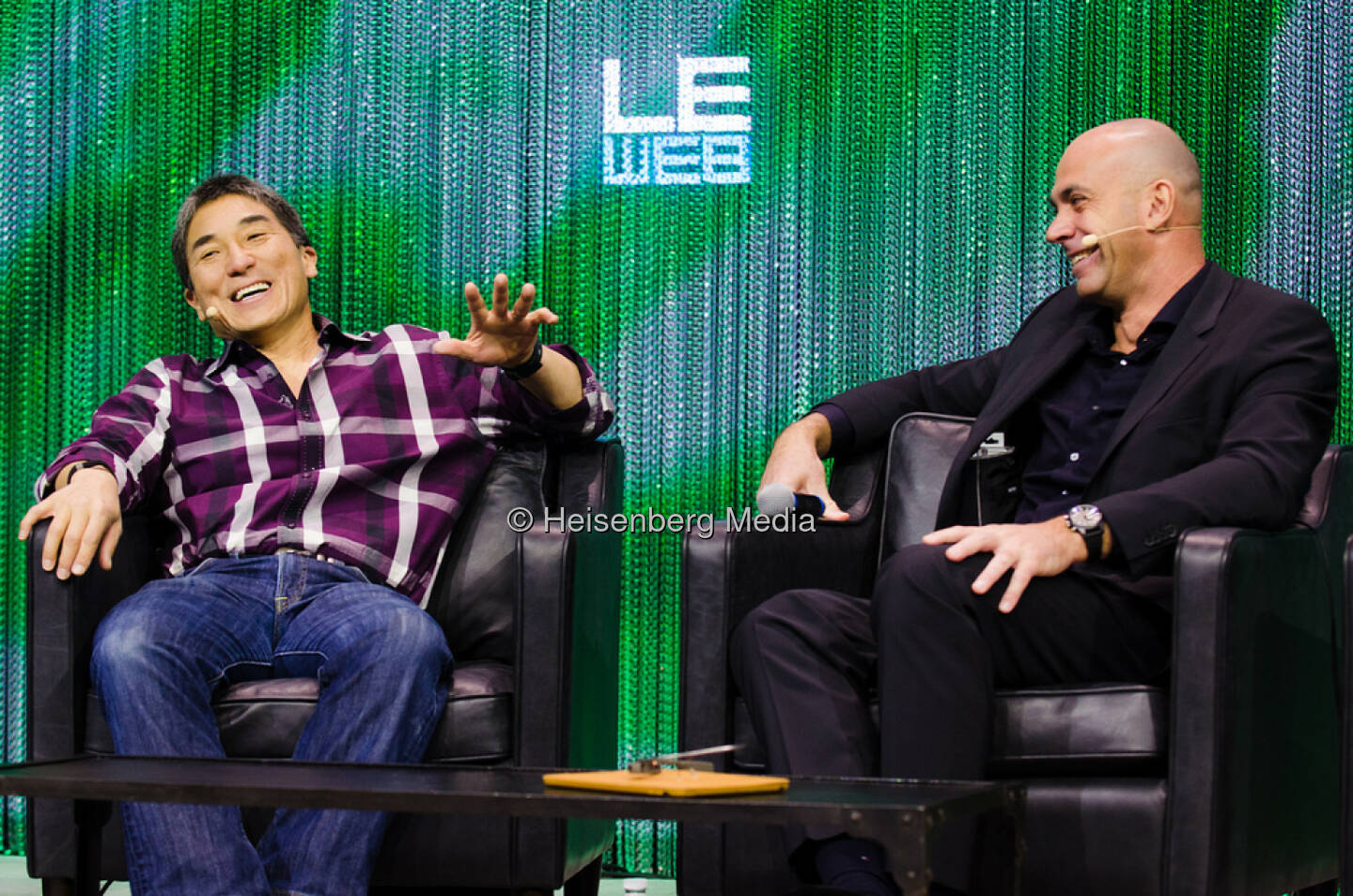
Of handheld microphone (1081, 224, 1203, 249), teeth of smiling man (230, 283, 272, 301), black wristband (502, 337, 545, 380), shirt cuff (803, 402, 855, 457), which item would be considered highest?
handheld microphone (1081, 224, 1203, 249)

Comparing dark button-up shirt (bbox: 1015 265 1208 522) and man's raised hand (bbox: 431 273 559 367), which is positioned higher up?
man's raised hand (bbox: 431 273 559 367)

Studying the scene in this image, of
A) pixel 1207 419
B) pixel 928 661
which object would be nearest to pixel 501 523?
pixel 928 661

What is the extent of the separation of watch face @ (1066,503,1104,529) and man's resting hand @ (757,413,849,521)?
463mm

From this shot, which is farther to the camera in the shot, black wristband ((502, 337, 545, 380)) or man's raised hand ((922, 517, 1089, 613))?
black wristband ((502, 337, 545, 380))

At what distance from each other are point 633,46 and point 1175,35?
3.87ft

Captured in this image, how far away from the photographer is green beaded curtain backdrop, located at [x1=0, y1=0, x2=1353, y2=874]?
3258mm

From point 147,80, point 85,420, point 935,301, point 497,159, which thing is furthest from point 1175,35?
point 85,420

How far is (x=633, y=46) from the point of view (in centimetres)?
336

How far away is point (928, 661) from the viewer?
6.61ft

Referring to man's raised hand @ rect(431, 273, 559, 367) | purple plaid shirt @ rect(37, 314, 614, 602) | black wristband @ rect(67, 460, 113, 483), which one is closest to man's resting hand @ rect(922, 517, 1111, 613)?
man's raised hand @ rect(431, 273, 559, 367)

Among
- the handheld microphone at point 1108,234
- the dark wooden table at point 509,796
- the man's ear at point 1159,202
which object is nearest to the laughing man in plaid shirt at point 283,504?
the dark wooden table at point 509,796

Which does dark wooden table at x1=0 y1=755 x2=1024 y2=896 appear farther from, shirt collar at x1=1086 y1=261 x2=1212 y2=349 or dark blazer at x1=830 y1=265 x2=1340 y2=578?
shirt collar at x1=1086 y1=261 x2=1212 y2=349

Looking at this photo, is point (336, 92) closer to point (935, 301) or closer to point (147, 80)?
point (147, 80)

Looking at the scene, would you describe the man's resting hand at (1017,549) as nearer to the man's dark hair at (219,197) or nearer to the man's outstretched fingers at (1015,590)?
the man's outstretched fingers at (1015,590)
